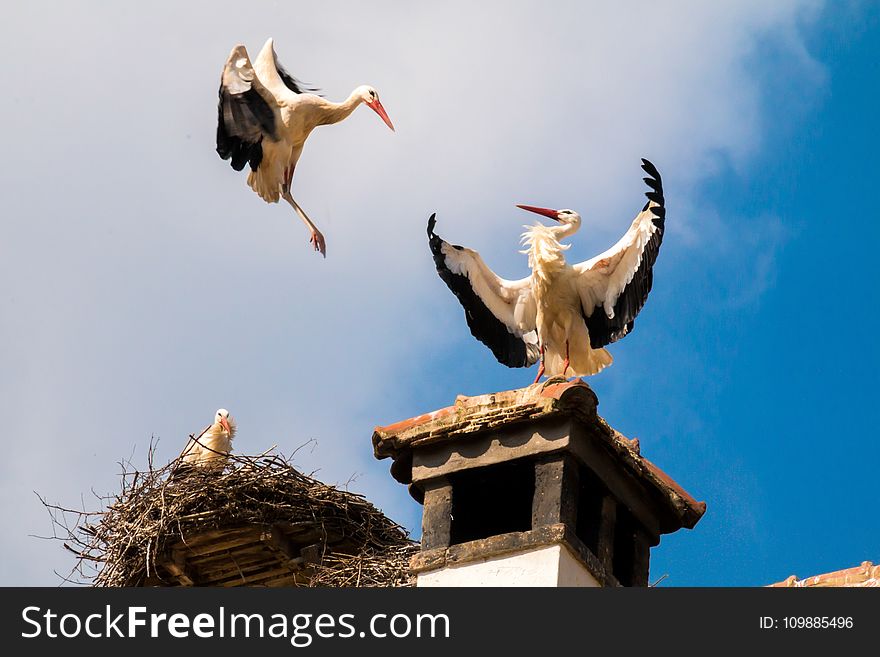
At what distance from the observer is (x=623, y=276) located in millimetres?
15430

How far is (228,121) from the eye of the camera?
56.6 ft

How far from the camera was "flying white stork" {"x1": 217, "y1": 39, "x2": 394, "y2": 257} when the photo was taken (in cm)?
1711

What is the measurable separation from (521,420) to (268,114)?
566 cm

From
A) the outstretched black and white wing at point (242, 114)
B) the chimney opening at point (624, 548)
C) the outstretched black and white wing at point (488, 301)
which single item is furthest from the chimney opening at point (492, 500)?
the outstretched black and white wing at point (242, 114)

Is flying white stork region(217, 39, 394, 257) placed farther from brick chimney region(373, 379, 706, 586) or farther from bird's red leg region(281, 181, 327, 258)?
brick chimney region(373, 379, 706, 586)

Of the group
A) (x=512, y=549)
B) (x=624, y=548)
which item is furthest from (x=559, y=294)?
(x=512, y=549)

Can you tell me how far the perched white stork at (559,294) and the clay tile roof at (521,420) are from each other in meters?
2.61

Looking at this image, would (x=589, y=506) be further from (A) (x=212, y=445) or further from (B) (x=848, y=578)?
(A) (x=212, y=445)

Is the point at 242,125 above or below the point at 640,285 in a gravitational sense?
above

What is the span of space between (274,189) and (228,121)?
2.66 ft

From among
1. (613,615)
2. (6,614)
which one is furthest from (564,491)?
(6,614)

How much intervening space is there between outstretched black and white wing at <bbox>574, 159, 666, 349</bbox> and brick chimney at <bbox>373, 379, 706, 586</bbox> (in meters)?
2.69

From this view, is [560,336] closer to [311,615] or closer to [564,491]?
[564,491]

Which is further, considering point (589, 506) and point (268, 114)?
point (268, 114)
